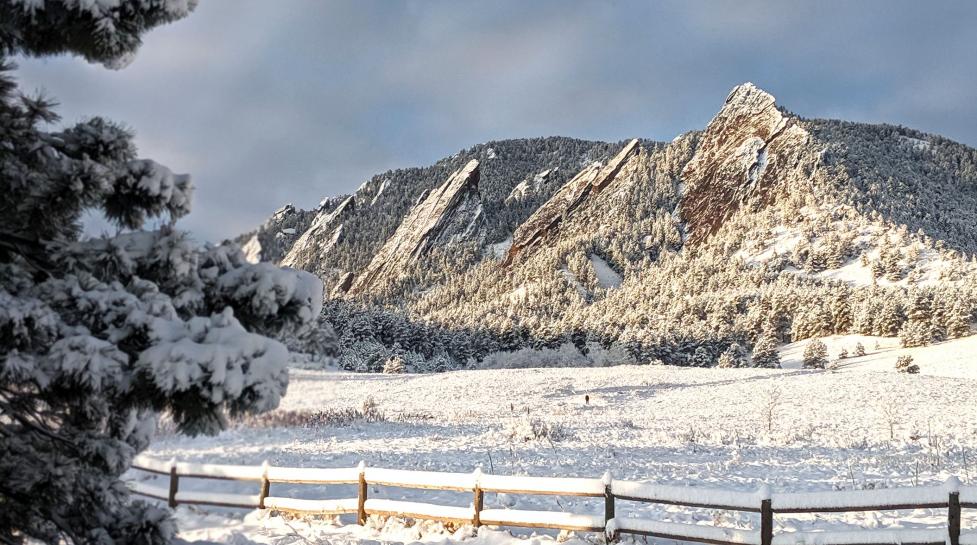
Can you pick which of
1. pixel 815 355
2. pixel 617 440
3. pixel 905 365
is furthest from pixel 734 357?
pixel 617 440

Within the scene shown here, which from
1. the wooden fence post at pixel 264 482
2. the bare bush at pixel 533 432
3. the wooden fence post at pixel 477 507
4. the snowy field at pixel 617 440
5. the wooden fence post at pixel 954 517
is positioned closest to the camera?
the wooden fence post at pixel 264 482

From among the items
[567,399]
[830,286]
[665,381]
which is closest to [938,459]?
[567,399]

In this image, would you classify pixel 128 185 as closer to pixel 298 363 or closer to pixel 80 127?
pixel 80 127

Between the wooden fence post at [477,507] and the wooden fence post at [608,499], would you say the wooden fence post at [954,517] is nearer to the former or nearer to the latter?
the wooden fence post at [608,499]

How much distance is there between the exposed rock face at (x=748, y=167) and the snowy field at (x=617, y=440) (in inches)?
5468

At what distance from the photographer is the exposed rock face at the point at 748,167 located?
551 feet

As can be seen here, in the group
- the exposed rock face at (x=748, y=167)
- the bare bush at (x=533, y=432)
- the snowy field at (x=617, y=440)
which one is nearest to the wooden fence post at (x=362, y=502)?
the snowy field at (x=617, y=440)

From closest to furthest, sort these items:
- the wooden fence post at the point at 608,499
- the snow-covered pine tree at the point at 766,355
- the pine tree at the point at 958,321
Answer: the wooden fence post at the point at 608,499
the pine tree at the point at 958,321
the snow-covered pine tree at the point at 766,355

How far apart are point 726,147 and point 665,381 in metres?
172

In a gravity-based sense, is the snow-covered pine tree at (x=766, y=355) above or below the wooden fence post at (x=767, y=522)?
above

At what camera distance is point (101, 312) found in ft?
11.3

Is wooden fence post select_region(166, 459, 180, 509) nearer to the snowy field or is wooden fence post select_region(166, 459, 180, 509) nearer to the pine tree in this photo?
the snowy field

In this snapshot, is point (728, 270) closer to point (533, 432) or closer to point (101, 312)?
point (533, 432)

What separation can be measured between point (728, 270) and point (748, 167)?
68577 millimetres
